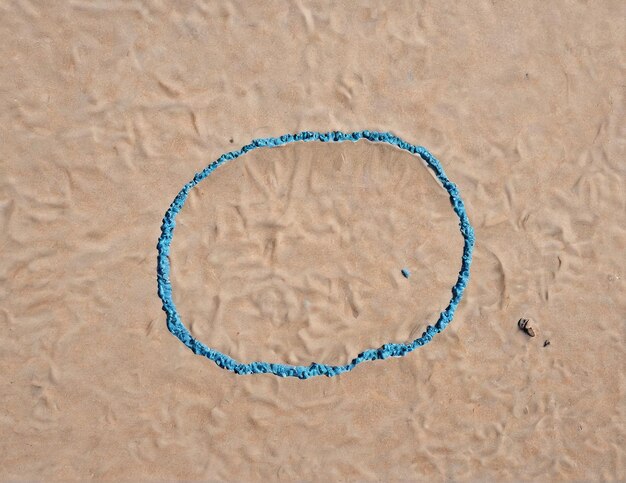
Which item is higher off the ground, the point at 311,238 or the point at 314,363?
the point at 311,238

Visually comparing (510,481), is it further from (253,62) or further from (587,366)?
(253,62)

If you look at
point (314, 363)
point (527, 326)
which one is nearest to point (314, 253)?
point (314, 363)

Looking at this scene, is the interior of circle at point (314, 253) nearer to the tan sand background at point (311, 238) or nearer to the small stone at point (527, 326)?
the tan sand background at point (311, 238)

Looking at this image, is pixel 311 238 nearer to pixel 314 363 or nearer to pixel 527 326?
pixel 314 363

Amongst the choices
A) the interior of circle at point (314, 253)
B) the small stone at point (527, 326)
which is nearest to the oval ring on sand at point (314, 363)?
the interior of circle at point (314, 253)

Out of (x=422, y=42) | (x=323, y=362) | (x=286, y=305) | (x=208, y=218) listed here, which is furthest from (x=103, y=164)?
(x=422, y=42)

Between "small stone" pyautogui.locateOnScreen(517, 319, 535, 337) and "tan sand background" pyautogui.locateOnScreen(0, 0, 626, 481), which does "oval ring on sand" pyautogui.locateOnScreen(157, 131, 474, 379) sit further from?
"small stone" pyautogui.locateOnScreen(517, 319, 535, 337)

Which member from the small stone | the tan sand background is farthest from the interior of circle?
the small stone

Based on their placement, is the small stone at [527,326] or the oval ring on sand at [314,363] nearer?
the oval ring on sand at [314,363]
